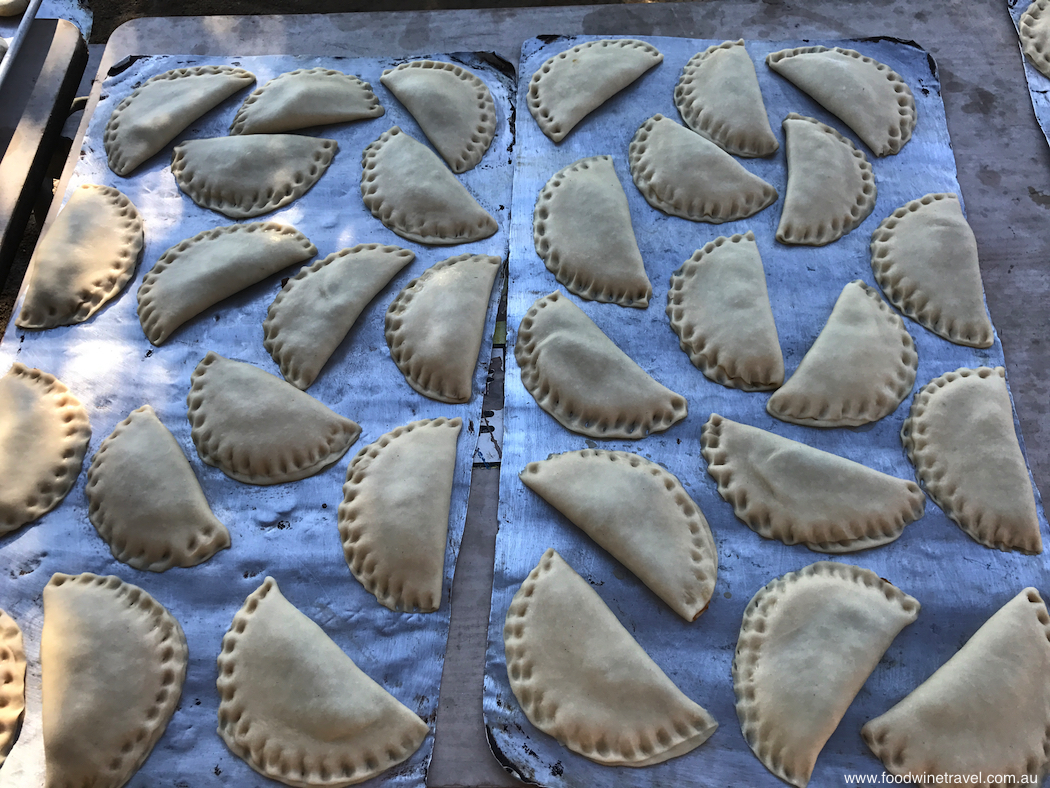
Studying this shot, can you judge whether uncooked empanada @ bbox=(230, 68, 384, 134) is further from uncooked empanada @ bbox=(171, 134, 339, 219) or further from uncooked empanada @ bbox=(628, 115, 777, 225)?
uncooked empanada @ bbox=(628, 115, 777, 225)

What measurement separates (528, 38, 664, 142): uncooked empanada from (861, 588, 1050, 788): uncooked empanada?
2462 millimetres

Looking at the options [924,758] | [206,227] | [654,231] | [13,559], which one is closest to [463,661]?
[924,758]

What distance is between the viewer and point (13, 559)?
250 cm

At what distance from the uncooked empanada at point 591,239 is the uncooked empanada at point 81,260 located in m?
1.63

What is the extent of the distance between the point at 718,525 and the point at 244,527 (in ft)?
5.03

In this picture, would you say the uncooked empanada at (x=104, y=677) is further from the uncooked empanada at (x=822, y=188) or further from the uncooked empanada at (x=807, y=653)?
the uncooked empanada at (x=822, y=188)

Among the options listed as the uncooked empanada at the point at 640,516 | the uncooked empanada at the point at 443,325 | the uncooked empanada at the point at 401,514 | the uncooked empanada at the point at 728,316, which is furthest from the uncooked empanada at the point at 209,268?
the uncooked empanada at the point at 728,316

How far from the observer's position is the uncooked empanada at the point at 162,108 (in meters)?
3.38

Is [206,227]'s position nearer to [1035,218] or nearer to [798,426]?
[798,426]

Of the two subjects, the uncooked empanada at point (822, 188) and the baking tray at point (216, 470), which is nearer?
the baking tray at point (216, 470)

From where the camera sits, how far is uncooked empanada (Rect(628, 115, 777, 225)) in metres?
3.16

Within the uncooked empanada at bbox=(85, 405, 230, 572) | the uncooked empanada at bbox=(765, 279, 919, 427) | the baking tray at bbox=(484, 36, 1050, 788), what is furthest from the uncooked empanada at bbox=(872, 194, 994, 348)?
the uncooked empanada at bbox=(85, 405, 230, 572)

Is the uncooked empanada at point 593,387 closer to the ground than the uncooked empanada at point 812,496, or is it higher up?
higher up

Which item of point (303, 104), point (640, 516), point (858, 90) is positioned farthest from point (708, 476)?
point (303, 104)
